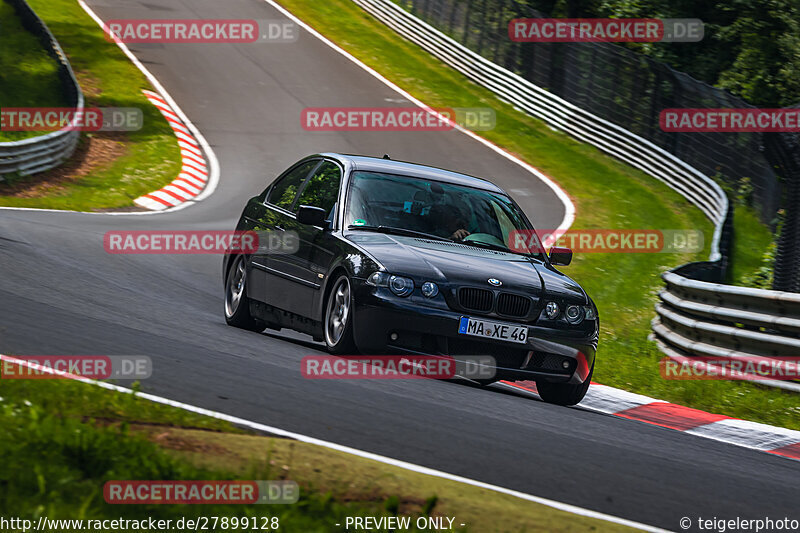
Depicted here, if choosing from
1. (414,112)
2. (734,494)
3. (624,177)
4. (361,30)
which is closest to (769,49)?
(624,177)

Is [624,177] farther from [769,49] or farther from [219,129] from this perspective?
[219,129]

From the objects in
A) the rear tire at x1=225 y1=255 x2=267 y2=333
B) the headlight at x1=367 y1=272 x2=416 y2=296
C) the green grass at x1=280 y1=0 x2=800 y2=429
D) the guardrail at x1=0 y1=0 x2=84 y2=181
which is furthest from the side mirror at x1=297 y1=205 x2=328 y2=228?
the guardrail at x1=0 y1=0 x2=84 y2=181

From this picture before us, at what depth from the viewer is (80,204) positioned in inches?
800

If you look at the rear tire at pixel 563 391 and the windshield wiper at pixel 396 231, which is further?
the windshield wiper at pixel 396 231

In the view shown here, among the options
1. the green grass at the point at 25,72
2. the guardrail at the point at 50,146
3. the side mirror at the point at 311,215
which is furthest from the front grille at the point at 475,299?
the green grass at the point at 25,72

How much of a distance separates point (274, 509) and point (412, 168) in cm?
545

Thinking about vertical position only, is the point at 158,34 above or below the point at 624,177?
above

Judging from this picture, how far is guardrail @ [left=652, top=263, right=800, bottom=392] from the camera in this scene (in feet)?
32.7

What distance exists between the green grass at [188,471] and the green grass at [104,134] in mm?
14594

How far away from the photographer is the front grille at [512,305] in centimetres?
793

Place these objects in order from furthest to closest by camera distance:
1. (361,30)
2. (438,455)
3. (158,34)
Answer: (361,30) < (158,34) < (438,455)

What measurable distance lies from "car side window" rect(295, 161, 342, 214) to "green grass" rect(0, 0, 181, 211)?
10714mm

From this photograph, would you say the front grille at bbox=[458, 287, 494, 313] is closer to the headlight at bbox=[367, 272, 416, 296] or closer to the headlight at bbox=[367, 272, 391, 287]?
the headlight at bbox=[367, 272, 416, 296]

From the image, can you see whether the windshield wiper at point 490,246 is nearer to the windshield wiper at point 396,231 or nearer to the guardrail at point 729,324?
the windshield wiper at point 396,231
